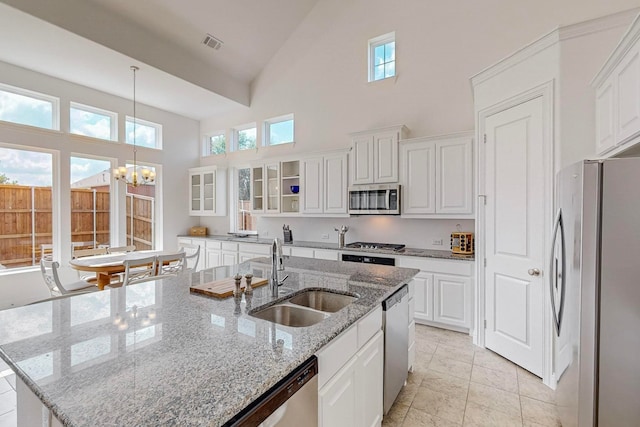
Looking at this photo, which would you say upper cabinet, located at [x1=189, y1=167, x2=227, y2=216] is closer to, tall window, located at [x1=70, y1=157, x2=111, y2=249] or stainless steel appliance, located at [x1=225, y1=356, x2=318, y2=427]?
tall window, located at [x1=70, y1=157, x2=111, y2=249]

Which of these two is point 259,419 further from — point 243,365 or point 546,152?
point 546,152

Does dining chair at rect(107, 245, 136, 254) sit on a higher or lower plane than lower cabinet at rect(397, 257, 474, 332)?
higher

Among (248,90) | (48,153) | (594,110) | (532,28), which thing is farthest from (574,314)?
(48,153)

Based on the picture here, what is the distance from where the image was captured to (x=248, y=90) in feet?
19.8

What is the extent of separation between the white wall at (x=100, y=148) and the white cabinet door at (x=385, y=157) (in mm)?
4458

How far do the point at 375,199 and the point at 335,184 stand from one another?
78 cm

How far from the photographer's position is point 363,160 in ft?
13.9

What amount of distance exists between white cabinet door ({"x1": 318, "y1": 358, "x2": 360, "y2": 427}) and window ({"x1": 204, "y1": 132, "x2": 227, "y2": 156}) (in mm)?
5864

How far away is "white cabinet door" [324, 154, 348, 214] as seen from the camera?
4.54 m

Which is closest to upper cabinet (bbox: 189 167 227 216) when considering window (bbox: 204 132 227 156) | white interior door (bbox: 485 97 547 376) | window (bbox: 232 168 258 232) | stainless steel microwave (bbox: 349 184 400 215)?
window (bbox: 232 168 258 232)

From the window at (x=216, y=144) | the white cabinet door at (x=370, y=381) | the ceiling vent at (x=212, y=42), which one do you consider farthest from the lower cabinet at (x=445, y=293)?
the window at (x=216, y=144)

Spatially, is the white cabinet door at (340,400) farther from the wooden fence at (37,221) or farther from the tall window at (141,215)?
the tall window at (141,215)

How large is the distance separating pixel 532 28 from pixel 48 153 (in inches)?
274

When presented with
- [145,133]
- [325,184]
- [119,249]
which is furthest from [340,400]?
[145,133]
